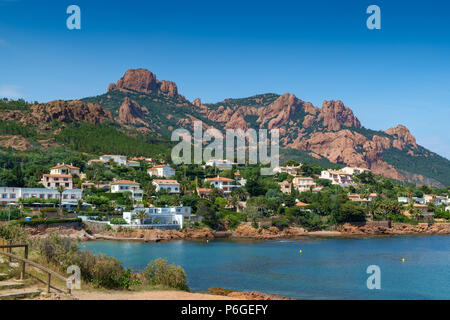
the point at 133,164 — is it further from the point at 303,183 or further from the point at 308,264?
the point at 308,264

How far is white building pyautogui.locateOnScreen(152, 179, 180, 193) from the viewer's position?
231 feet

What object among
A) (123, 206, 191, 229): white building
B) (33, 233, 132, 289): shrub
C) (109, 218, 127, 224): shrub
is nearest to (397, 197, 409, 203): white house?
(123, 206, 191, 229): white building

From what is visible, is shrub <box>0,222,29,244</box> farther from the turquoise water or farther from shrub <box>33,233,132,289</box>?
the turquoise water

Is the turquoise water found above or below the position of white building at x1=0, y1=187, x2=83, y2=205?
below

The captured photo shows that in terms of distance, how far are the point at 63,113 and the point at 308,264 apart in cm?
9287

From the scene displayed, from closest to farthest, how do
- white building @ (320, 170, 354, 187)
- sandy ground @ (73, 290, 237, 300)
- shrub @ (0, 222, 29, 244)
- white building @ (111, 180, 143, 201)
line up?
sandy ground @ (73, 290, 237, 300) < shrub @ (0, 222, 29, 244) < white building @ (111, 180, 143, 201) < white building @ (320, 170, 354, 187)

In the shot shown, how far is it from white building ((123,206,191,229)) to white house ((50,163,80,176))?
858 inches

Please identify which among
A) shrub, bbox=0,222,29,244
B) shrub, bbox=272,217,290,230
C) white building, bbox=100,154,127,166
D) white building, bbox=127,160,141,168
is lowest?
shrub, bbox=272,217,290,230

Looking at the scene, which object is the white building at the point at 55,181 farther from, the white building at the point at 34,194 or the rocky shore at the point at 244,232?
the rocky shore at the point at 244,232

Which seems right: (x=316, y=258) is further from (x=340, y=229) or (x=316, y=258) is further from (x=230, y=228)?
(x=340, y=229)

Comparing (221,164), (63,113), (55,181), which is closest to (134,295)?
(55,181)

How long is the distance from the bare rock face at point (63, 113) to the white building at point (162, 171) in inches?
1721

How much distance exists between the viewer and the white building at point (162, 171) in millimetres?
79956

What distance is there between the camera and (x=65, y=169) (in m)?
72.9
